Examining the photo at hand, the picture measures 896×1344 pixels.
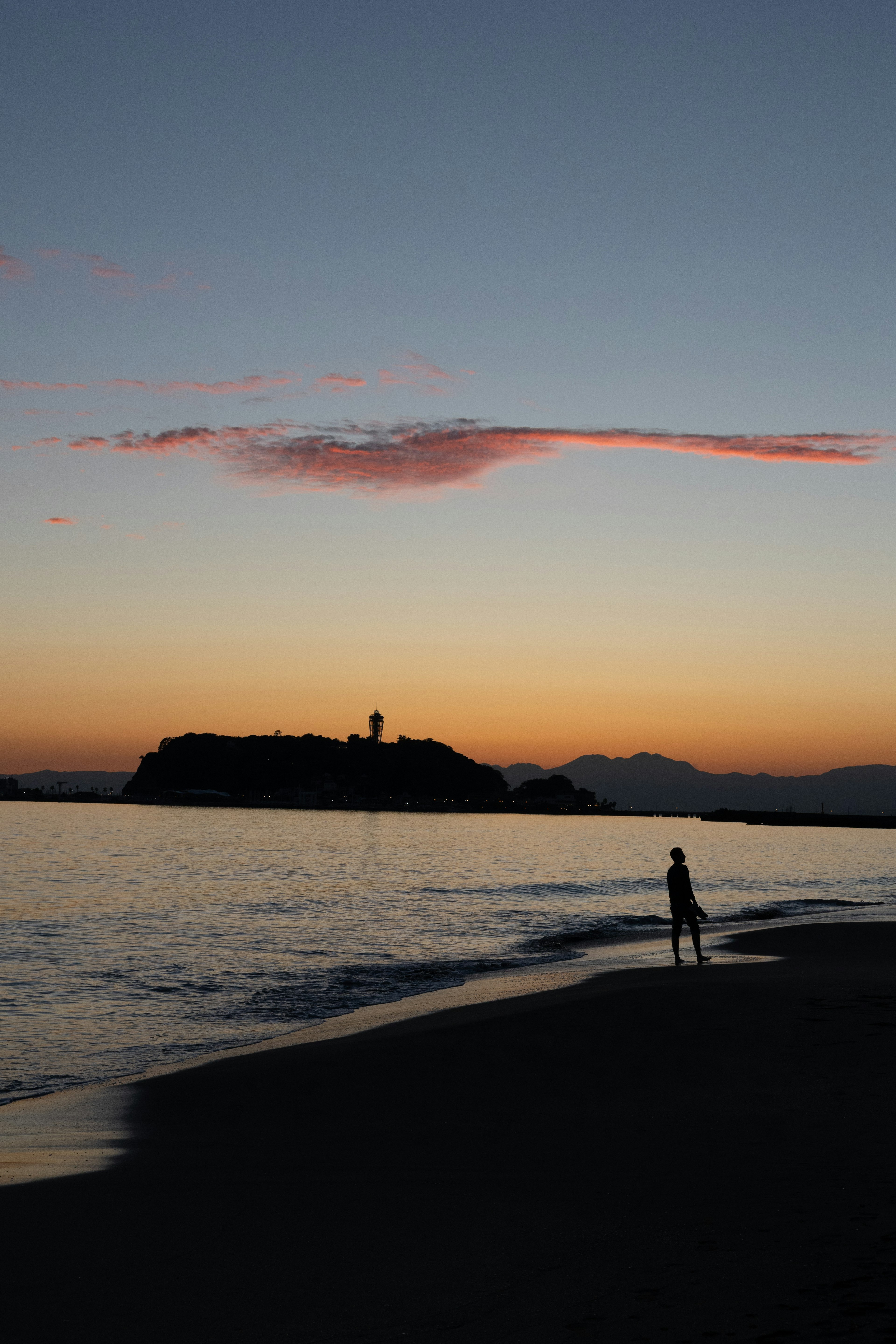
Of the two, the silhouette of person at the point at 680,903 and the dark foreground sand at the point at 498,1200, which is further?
the silhouette of person at the point at 680,903

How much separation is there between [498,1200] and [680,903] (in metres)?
12.8

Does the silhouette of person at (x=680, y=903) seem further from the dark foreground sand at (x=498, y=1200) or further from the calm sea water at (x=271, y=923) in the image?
the dark foreground sand at (x=498, y=1200)

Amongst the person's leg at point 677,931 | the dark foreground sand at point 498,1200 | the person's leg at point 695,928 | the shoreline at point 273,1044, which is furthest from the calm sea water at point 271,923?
the person's leg at point 695,928

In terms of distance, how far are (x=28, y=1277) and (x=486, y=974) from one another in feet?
51.7

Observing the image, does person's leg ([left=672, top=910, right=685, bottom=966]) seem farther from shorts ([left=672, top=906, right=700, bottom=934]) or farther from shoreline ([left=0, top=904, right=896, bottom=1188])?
shoreline ([left=0, top=904, right=896, bottom=1188])

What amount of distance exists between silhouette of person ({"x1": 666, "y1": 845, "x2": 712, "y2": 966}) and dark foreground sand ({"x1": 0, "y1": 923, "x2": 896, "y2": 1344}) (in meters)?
6.77

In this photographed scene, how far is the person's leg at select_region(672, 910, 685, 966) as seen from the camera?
719 inches

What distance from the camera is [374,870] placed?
189 ft

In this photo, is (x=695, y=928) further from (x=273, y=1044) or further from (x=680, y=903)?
(x=273, y=1044)

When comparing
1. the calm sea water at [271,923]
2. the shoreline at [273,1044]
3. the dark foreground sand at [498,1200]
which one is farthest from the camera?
the calm sea water at [271,923]

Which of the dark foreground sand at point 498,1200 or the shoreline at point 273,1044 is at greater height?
the dark foreground sand at point 498,1200

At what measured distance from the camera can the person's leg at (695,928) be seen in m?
18.2

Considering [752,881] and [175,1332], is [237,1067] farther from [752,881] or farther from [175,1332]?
[752,881]

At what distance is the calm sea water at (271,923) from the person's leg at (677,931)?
4445mm
